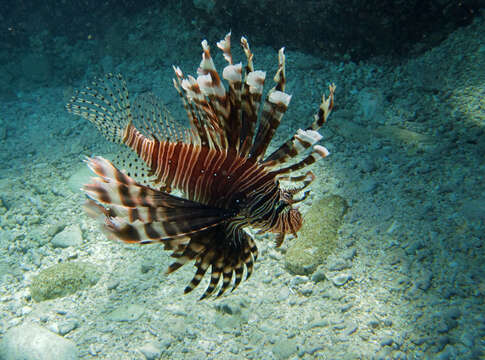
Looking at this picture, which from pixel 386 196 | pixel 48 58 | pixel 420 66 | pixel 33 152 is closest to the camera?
pixel 386 196

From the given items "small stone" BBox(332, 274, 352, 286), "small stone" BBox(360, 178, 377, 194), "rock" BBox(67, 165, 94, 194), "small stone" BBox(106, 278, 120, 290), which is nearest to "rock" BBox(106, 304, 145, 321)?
"small stone" BBox(106, 278, 120, 290)

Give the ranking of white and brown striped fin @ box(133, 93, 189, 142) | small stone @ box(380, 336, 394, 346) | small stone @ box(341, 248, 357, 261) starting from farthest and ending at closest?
white and brown striped fin @ box(133, 93, 189, 142)
small stone @ box(341, 248, 357, 261)
small stone @ box(380, 336, 394, 346)

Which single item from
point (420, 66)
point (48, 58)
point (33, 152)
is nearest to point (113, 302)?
point (33, 152)

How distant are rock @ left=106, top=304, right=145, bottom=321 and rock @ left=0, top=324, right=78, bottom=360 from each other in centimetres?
38

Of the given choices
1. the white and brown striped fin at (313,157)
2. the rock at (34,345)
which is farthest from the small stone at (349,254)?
the rock at (34,345)

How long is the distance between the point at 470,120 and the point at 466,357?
2.92 metres

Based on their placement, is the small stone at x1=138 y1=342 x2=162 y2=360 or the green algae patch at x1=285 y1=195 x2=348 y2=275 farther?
the green algae patch at x1=285 y1=195 x2=348 y2=275

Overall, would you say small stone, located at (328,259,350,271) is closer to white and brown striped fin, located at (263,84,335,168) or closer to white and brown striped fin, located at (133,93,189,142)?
white and brown striped fin, located at (263,84,335,168)

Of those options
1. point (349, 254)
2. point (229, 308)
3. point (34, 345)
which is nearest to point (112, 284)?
point (34, 345)

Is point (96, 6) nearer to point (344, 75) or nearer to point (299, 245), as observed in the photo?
point (344, 75)

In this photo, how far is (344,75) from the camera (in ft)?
17.1

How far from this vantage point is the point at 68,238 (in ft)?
12.8

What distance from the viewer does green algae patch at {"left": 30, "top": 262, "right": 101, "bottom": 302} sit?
3.30 meters

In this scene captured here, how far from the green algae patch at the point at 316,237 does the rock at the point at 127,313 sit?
4.84ft
